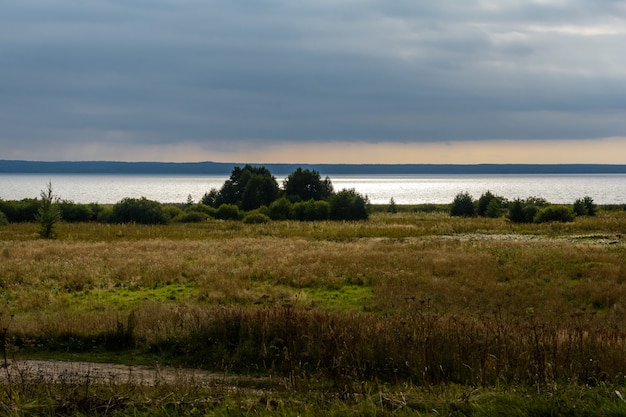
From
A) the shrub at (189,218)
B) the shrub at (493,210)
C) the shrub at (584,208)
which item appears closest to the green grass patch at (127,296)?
the shrub at (189,218)

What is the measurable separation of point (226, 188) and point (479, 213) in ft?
149

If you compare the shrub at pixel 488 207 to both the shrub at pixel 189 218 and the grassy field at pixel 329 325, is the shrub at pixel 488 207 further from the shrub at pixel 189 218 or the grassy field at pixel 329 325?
the grassy field at pixel 329 325

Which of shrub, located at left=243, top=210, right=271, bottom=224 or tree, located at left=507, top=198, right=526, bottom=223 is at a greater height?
tree, located at left=507, top=198, right=526, bottom=223

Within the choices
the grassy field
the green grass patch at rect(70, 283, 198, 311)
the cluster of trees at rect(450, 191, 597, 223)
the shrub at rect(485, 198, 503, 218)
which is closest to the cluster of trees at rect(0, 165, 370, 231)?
the shrub at rect(485, 198, 503, 218)

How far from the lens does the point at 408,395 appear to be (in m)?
6.59

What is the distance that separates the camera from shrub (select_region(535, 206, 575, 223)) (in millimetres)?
68688

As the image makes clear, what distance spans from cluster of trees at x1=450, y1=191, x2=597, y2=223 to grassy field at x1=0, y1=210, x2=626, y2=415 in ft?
95.0

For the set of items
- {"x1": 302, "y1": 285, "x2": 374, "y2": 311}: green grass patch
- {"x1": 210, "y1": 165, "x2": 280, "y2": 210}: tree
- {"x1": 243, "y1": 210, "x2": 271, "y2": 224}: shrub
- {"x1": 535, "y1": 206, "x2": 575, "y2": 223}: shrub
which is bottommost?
{"x1": 302, "y1": 285, "x2": 374, "y2": 311}: green grass patch

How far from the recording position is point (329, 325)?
12016 millimetres

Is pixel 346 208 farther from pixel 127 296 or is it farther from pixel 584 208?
pixel 127 296

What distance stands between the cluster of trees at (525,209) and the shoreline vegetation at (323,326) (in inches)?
976

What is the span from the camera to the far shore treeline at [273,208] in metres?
76.1

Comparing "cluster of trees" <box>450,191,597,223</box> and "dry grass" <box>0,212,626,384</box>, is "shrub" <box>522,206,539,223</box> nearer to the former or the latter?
"cluster of trees" <box>450,191,597,223</box>

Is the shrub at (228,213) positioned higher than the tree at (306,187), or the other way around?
the tree at (306,187)
